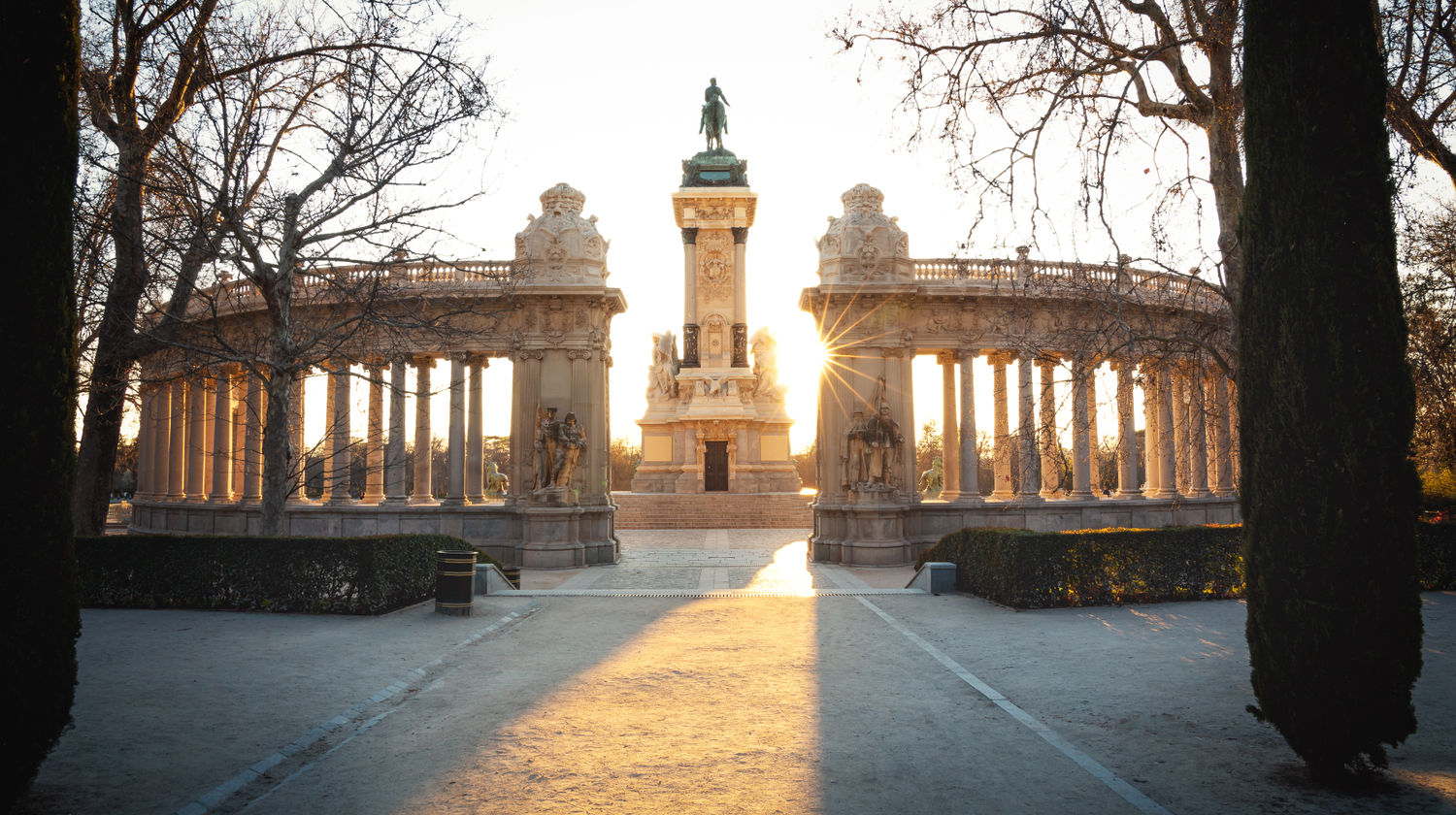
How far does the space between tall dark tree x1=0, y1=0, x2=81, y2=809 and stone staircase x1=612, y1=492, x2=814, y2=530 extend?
32.6m

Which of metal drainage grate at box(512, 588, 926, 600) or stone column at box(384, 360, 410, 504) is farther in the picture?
stone column at box(384, 360, 410, 504)

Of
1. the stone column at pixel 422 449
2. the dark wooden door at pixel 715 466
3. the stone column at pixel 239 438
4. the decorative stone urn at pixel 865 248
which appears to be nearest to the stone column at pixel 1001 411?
the decorative stone urn at pixel 865 248

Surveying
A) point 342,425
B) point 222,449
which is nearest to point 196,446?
point 222,449

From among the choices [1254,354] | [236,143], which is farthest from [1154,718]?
[236,143]

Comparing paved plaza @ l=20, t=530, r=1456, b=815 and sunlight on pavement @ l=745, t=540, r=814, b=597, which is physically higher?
paved plaza @ l=20, t=530, r=1456, b=815

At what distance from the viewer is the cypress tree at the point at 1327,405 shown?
620 cm

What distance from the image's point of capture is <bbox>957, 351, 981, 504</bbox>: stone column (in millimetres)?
27859

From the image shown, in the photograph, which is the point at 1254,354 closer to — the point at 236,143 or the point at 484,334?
the point at 236,143

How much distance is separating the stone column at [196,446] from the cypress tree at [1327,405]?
3595 centimetres

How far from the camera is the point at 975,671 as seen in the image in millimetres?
10453

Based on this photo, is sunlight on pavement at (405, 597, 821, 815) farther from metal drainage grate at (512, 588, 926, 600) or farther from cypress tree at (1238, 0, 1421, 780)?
metal drainage grate at (512, 588, 926, 600)

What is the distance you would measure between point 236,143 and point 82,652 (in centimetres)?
822

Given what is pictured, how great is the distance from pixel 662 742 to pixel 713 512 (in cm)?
3176

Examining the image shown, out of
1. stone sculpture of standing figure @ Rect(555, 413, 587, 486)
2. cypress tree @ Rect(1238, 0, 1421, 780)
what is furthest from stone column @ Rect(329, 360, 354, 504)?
cypress tree @ Rect(1238, 0, 1421, 780)
